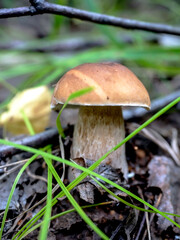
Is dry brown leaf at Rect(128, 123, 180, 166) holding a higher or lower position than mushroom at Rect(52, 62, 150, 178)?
lower

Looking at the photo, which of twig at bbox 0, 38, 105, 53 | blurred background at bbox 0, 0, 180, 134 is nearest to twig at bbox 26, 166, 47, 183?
blurred background at bbox 0, 0, 180, 134

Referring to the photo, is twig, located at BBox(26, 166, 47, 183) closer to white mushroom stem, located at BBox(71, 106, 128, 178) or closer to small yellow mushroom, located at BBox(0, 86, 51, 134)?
white mushroom stem, located at BBox(71, 106, 128, 178)

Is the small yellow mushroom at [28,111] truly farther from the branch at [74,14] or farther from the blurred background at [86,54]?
the branch at [74,14]

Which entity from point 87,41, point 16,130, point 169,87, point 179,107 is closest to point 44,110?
point 16,130

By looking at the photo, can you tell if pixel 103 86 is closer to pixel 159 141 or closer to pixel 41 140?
pixel 41 140

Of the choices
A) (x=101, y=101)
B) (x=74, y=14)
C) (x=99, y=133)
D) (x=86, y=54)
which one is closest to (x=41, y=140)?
(x=99, y=133)

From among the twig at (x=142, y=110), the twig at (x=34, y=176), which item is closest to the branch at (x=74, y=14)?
the twig at (x=142, y=110)

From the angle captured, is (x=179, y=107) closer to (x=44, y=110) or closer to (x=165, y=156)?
(x=165, y=156)
